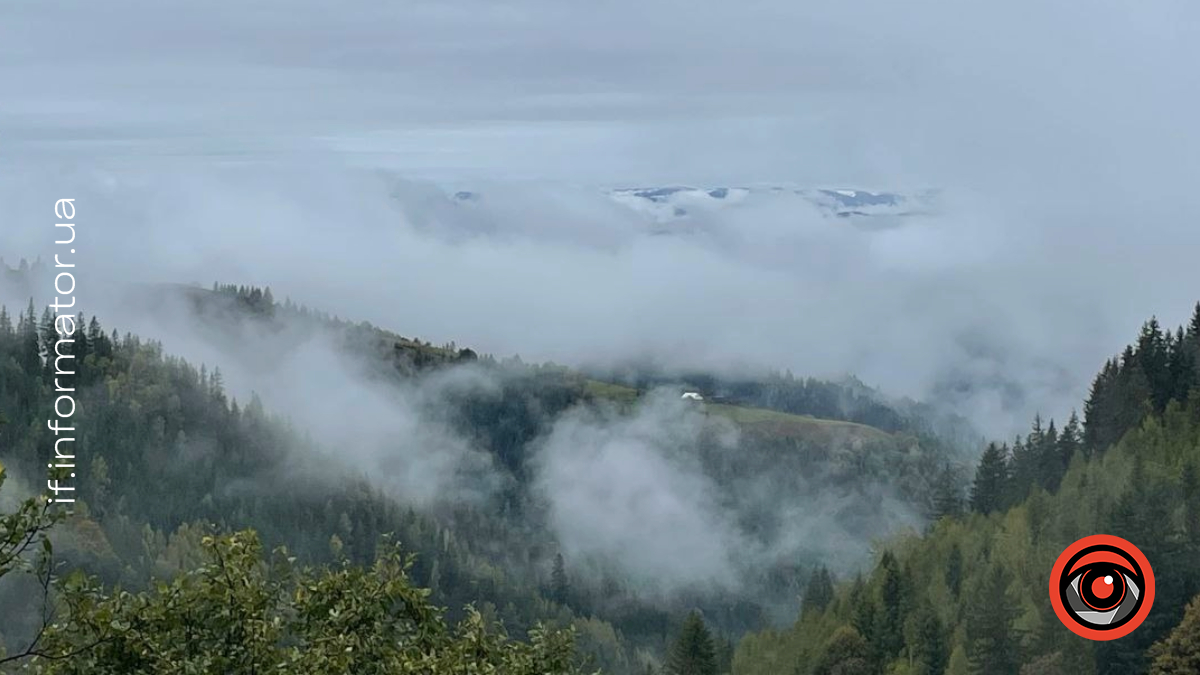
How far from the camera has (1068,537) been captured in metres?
101

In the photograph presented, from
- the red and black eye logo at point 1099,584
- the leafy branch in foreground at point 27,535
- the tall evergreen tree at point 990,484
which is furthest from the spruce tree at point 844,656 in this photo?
the leafy branch in foreground at point 27,535

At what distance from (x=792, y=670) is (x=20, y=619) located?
98.2 meters

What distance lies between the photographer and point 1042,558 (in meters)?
100

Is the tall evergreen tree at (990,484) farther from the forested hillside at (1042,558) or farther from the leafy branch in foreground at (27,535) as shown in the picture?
the leafy branch in foreground at (27,535)

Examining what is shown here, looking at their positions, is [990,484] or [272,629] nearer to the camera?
[272,629]

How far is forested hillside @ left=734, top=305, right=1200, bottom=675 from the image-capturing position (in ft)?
250

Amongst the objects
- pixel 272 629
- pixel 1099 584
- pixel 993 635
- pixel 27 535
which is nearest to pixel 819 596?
pixel 993 635

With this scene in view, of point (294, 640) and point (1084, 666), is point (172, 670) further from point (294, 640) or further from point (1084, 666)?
point (1084, 666)

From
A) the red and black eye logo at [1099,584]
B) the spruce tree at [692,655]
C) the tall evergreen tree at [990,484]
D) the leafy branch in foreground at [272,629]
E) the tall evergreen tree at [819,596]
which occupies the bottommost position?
the tall evergreen tree at [819,596]

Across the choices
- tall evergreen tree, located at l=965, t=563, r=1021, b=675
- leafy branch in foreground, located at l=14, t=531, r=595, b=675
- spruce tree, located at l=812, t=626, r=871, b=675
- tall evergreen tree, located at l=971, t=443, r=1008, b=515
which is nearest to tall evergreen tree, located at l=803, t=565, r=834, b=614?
tall evergreen tree, located at l=971, t=443, r=1008, b=515

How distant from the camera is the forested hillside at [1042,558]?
7625 centimetres

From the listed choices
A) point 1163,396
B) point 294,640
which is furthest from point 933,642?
point 294,640

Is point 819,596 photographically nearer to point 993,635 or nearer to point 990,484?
point 990,484

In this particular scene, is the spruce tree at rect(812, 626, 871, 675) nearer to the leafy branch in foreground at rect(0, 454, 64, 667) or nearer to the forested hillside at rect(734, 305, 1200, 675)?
the forested hillside at rect(734, 305, 1200, 675)
